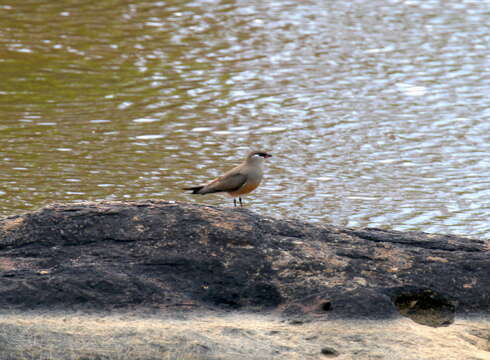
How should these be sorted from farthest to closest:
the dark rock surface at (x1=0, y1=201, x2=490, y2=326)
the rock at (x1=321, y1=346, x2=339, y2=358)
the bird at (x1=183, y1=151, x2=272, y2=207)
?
the bird at (x1=183, y1=151, x2=272, y2=207)
the dark rock surface at (x1=0, y1=201, x2=490, y2=326)
the rock at (x1=321, y1=346, x2=339, y2=358)

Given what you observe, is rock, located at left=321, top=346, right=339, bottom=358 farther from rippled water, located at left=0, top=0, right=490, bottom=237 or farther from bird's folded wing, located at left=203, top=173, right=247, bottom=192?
rippled water, located at left=0, top=0, right=490, bottom=237

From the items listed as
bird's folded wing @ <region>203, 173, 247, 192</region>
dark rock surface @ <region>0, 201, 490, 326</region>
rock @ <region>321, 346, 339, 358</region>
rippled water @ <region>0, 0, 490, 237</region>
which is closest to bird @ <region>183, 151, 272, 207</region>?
bird's folded wing @ <region>203, 173, 247, 192</region>

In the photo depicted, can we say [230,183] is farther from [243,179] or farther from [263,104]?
[263,104]

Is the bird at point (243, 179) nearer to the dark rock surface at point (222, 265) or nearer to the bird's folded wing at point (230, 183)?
the bird's folded wing at point (230, 183)

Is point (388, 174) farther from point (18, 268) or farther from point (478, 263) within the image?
point (18, 268)

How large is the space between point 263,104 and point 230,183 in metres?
4.37

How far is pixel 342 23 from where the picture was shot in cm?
1487

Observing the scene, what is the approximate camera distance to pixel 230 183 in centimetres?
748

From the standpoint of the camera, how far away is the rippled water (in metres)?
9.21

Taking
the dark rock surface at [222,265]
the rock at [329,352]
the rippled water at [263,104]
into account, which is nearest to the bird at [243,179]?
the rippled water at [263,104]

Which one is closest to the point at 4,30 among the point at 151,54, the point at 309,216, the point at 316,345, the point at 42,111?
the point at 151,54

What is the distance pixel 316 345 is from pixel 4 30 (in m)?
10.9

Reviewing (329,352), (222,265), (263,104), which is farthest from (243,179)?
(263,104)

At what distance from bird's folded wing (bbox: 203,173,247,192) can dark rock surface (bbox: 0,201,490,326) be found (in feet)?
5.18
